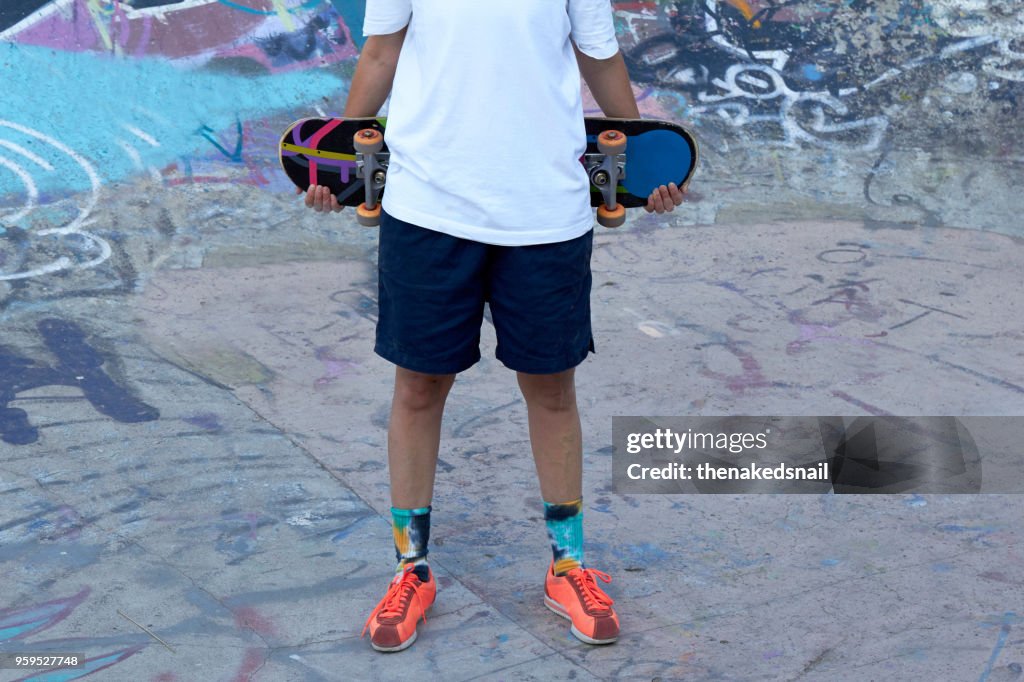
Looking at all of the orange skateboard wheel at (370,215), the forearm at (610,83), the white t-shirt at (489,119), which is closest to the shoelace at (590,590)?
the white t-shirt at (489,119)

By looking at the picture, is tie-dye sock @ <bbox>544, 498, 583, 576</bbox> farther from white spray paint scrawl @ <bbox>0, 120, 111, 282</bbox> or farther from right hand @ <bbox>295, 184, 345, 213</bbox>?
white spray paint scrawl @ <bbox>0, 120, 111, 282</bbox>

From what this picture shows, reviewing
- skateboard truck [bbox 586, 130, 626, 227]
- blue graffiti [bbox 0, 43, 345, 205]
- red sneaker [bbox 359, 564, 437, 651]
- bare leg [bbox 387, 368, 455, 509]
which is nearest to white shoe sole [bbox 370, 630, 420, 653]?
red sneaker [bbox 359, 564, 437, 651]

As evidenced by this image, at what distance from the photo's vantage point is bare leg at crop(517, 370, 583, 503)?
2.81 m

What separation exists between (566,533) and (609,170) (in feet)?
2.86

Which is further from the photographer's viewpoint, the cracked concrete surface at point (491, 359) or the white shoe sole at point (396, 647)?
the cracked concrete surface at point (491, 359)

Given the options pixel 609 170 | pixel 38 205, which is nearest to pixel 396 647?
pixel 609 170

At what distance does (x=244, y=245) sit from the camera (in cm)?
527

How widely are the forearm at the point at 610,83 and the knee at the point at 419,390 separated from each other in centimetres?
75

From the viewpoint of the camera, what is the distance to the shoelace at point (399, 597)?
2732mm

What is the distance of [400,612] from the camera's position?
2725mm

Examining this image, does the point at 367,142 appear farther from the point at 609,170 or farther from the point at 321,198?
the point at 609,170

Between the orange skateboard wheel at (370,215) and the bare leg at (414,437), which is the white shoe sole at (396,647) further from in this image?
the orange skateboard wheel at (370,215)

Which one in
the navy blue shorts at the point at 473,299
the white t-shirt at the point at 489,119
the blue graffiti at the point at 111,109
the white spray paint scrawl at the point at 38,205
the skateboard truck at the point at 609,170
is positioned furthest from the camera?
the blue graffiti at the point at 111,109

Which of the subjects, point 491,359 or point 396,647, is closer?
point 396,647
